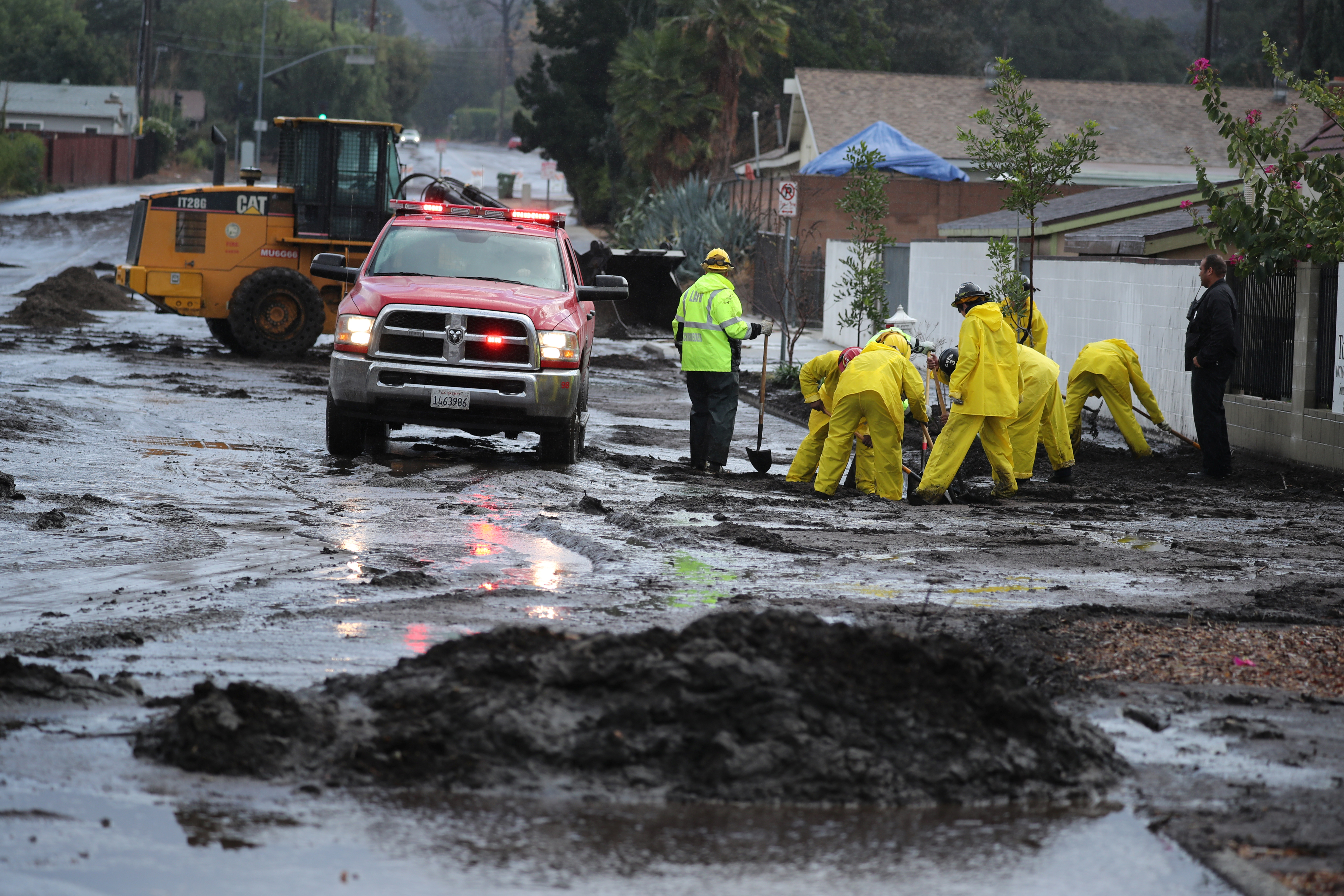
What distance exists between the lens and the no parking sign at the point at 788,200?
21984 mm

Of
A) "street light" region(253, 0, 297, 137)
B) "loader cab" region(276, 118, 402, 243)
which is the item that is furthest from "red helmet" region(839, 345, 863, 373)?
"street light" region(253, 0, 297, 137)

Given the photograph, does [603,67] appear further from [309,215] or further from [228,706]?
[228,706]

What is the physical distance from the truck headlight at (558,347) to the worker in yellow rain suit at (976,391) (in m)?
2.91

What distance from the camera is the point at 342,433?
12609 mm

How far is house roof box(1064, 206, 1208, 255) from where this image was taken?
19.2 meters

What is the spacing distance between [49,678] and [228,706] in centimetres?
94

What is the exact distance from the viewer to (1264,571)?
8984mm

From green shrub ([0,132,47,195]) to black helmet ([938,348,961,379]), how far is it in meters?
54.1

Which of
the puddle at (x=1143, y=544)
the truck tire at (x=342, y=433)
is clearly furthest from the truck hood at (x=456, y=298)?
the puddle at (x=1143, y=544)

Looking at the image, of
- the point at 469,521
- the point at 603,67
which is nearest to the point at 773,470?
the point at 469,521

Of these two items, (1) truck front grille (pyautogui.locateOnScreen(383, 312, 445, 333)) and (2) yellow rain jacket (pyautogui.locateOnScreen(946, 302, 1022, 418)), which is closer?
(2) yellow rain jacket (pyautogui.locateOnScreen(946, 302, 1022, 418))

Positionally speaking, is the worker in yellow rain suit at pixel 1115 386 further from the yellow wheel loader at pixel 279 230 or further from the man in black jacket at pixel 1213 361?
the yellow wheel loader at pixel 279 230

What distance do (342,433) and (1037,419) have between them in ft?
18.7

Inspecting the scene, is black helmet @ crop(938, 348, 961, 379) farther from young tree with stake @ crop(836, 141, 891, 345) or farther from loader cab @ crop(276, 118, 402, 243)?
loader cab @ crop(276, 118, 402, 243)
